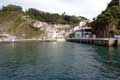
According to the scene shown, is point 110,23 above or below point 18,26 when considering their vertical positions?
below

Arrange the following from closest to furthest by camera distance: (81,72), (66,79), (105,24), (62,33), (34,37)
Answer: (66,79)
(81,72)
(105,24)
(34,37)
(62,33)

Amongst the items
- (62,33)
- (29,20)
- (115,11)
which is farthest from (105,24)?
(29,20)

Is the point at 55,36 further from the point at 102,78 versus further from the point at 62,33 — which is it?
the point at 102,78

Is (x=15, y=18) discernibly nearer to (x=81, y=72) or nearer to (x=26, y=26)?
(x=26, y=26)

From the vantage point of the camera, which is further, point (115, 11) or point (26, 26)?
point (26, 26)

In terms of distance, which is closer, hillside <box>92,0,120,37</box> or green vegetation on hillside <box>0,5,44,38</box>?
hillside <box>92,0,120,37</box>

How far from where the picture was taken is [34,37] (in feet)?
570

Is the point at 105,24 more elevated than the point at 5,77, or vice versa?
the point at 105,24

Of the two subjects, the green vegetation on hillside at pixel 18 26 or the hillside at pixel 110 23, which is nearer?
the hillside at pixel 110 23

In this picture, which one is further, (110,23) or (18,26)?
(18,26)

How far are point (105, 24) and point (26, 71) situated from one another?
78.8m

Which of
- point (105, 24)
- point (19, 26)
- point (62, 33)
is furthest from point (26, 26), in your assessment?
point (105, 24)

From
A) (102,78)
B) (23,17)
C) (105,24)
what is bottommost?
(102,78)

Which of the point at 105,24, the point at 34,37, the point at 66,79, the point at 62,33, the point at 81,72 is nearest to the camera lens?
the point at 66,79
